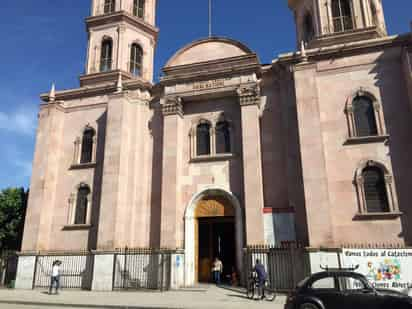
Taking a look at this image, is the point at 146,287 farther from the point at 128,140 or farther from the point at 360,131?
the point at 360,131

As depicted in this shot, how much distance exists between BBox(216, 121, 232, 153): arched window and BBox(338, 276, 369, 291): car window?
11057 mm

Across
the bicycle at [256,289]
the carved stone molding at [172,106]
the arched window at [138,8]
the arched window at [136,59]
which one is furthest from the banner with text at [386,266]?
the arched window at [138,8]

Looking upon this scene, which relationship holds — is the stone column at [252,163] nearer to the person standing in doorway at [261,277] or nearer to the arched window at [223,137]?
the arched window at [223,137]

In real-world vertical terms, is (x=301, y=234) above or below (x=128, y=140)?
below

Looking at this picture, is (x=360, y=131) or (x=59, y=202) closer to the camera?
(x=360, y=131)

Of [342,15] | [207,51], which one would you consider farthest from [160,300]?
[342,15]

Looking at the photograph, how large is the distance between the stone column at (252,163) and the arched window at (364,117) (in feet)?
16.5

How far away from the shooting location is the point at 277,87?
20109 mm

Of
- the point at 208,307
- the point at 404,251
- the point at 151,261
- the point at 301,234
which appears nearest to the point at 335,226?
the point at 301,234

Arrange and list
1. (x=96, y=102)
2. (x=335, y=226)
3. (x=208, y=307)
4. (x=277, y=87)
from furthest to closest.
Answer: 1. (x=96, y=102)
2. (x=277, y=87)
3. (x=335, y=226)
4. (x=208, y=307)

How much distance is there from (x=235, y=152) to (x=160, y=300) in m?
9.03

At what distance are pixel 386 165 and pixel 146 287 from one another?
13131 mm

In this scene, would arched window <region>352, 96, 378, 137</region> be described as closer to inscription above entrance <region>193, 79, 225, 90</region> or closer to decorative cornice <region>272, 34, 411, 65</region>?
decorative cornice <region>272, 34, 411, 65</region>

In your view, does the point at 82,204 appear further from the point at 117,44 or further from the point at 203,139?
the point at 117,44
